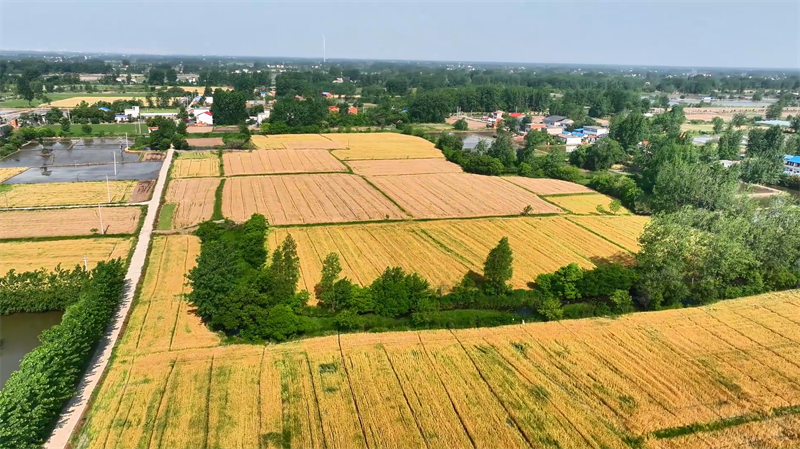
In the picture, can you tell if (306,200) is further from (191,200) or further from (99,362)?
(99,362)

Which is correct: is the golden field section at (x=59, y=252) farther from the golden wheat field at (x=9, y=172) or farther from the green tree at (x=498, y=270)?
the golden wheat field at (x=9, y=172)

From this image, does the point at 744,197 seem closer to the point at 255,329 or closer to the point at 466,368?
the point at 466,368

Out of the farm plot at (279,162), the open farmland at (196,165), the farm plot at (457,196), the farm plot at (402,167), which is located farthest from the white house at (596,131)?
the open farmland at (196,165)

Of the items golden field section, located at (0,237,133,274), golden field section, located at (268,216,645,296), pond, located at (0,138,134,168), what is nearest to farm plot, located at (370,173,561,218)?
golden field section, located at (268,216,645,296)

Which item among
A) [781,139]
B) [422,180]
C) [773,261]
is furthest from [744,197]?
[781,139]

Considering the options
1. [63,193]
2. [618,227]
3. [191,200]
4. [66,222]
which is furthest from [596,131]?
[66,222]

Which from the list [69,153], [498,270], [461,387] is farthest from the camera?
[69,153]
